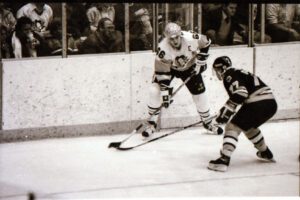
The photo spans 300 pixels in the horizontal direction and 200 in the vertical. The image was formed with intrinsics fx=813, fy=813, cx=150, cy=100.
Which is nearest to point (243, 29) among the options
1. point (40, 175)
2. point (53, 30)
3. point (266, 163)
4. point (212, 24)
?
point (212, 24)

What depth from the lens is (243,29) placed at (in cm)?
658

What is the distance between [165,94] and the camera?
6.89 m

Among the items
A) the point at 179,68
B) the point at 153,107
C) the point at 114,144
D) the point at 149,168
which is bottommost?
the point at 149,168

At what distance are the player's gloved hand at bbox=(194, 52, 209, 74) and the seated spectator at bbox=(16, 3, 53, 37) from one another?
1.33 m

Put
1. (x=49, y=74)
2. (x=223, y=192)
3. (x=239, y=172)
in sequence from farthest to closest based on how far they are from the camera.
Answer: (x=49, y=74), (x=239, y=172), (x=223, y=192)

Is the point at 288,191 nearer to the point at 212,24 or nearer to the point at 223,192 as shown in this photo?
the point at 223,192

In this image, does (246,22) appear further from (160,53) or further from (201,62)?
(160,53)

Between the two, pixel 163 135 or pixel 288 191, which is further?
pixel 163 135

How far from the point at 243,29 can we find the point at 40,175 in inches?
79.2

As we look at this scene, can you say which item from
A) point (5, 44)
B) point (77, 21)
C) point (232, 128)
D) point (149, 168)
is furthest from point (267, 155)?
point (5, 44)

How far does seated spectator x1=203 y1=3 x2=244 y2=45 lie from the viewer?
632 centimetres

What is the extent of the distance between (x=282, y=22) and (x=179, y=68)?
36.1 inches

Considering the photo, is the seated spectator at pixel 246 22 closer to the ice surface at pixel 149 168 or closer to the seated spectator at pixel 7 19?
the ice surface at pixel 149 168

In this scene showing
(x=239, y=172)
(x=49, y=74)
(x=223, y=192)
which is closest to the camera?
(x=223, y=192)
